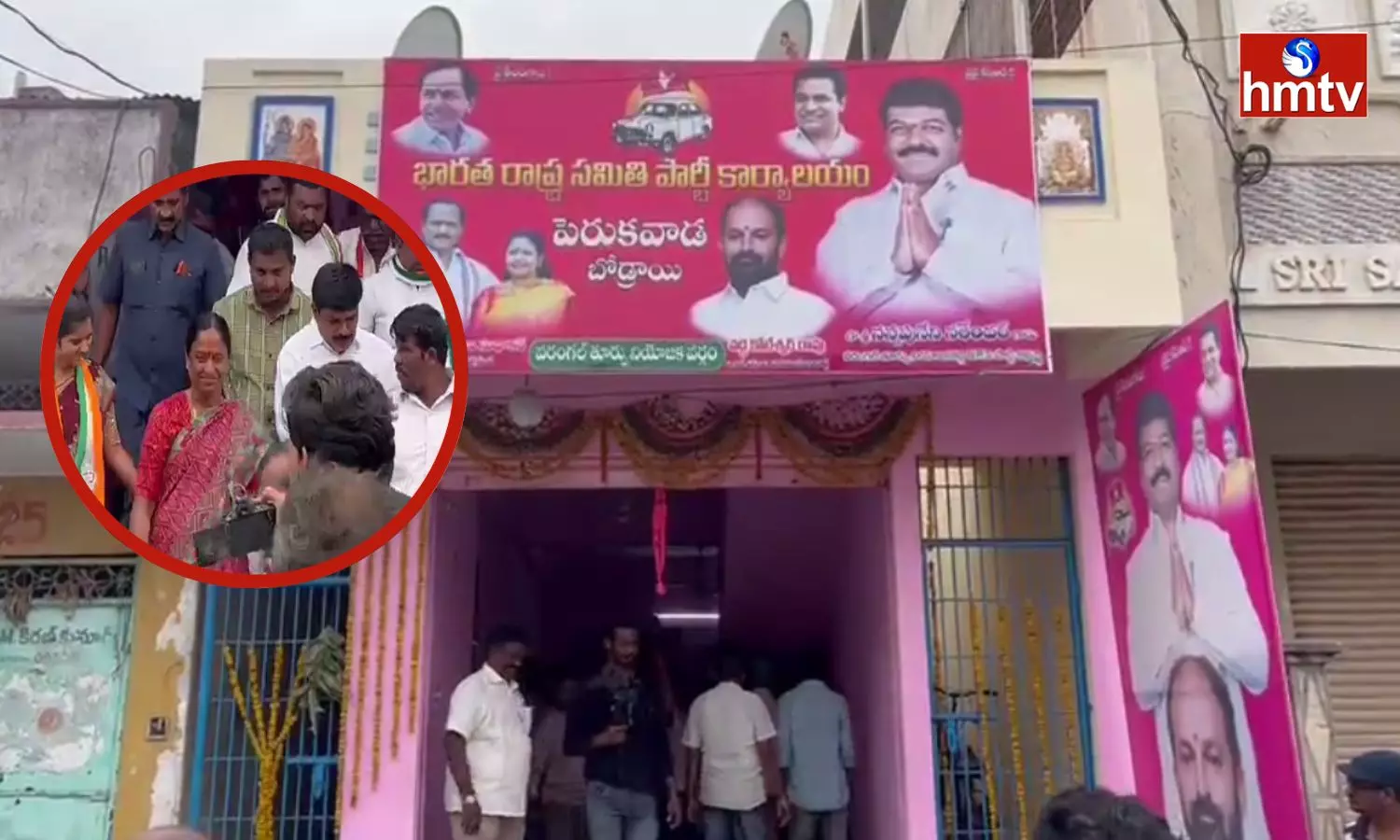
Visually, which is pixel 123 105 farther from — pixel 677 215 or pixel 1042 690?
pixel 1042 690

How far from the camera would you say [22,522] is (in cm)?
712

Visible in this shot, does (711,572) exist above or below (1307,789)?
above

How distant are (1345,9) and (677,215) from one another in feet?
12.4

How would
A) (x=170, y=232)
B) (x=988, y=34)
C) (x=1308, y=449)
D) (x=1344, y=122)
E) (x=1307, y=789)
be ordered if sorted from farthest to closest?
(x=988, y=34)
(x=1308, y=449)
(x=1344, y=122)
(x=1307, y=789)
(x=170, y=232)

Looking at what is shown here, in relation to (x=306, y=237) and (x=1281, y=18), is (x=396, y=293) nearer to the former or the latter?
(x=306, y=237)

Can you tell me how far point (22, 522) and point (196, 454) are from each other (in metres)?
5.58

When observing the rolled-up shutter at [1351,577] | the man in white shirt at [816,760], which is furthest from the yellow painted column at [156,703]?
the rolled-up shutter at [1351,577]

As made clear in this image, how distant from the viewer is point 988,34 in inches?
364

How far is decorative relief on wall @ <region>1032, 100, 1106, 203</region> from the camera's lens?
6.27 meters

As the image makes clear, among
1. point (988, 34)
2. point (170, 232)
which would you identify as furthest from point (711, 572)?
point (170, 232)

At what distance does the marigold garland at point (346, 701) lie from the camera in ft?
21.5

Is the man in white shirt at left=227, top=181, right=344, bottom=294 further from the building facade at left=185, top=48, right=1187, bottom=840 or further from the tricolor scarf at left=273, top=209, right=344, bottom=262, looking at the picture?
the building facade at left=185, top=48, right=1187, bottom=840

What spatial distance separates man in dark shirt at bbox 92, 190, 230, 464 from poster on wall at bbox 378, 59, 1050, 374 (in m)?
3.31

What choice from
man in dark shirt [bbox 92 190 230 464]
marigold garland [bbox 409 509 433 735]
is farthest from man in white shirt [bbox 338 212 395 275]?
marigold garland [bbox 409 509 433 735]
